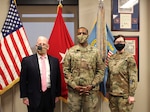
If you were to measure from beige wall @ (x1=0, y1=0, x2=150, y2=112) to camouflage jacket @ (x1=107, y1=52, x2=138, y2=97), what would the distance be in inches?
36.0

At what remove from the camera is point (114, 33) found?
3.71m

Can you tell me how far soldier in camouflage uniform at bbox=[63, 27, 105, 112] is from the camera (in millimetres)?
2852

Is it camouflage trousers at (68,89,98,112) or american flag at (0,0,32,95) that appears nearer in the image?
camouflage trousers at (68,89,98,112)

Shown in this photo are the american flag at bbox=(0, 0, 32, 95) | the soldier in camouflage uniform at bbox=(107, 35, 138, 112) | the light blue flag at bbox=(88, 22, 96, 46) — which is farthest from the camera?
the light blue flag at bbox=(88, 22, 96, 46)

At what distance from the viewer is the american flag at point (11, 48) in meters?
3.41

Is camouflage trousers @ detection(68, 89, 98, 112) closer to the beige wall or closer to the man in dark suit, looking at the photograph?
the man in dark suit

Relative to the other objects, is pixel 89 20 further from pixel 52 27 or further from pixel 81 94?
pixel 81 94

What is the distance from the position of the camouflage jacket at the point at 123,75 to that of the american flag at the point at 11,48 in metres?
1.38

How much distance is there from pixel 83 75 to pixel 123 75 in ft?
1.66

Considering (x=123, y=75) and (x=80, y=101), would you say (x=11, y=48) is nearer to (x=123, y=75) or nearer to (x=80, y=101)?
(x=80, y=101)

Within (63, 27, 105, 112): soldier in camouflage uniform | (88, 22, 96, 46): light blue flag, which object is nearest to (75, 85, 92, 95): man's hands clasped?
(63, 27, 105, 112): soldier in camouflage uniform

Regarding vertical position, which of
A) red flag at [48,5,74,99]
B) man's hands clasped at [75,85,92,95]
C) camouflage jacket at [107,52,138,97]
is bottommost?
man's hands clasped at [75,85,92,95]

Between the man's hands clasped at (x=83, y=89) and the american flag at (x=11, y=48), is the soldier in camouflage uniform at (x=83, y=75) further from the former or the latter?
the american flag at (x=11, y=48)

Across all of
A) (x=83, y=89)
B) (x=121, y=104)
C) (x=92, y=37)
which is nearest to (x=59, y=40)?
(x=92, y=37)
